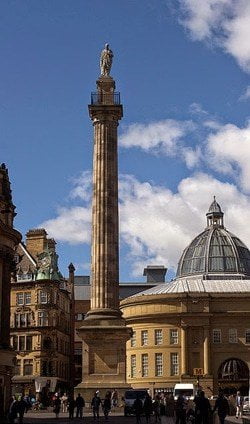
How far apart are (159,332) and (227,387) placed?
10725 mm

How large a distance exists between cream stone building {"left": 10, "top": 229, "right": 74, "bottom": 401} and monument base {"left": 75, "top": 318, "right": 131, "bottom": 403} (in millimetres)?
29750

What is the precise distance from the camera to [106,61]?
201ft

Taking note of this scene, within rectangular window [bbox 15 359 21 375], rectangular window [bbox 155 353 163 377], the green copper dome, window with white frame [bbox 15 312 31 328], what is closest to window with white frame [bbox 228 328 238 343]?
rectangular window [bbox 155 353 163 377]

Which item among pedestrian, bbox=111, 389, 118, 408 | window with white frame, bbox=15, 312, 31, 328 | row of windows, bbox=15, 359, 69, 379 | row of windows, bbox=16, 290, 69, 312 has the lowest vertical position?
pedestrian, bbox=111, 389, 118, 408

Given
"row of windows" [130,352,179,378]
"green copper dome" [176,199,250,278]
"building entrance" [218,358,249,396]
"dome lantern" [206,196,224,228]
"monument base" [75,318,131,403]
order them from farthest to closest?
"dome lantern" [206,196,224,228] < "green copper dome" [176,199,250,278] < "row of windows" [130,352,179,378] < "building entrance" [218,358,249,396] < "monument base" [75,318,131,403]

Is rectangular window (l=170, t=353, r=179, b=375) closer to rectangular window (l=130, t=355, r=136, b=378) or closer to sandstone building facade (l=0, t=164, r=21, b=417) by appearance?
rectangular window (l=130, t=355, r=136, b=378)

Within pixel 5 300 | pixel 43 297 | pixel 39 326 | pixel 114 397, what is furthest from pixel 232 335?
pixel 5 300

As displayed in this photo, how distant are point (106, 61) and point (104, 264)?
54.7ft

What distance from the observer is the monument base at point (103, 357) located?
2103 inches

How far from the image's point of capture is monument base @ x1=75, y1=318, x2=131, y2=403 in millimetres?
53406

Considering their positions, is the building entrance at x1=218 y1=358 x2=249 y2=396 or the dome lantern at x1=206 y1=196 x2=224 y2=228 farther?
the dome lantern at x1=206 y1=196 x2=224 y2=228

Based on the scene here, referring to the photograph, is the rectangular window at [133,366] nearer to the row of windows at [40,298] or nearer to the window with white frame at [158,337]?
the window with white frame at [158,337]

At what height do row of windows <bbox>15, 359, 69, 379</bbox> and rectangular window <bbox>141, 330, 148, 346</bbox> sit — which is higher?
rectangular window <bbox>141, 330, 148, 346</bbox>

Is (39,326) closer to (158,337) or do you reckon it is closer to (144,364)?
(144,364)
